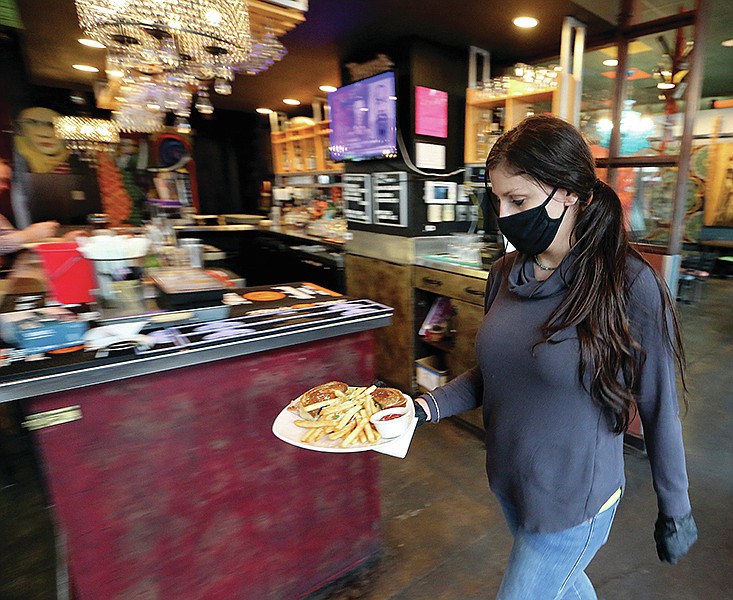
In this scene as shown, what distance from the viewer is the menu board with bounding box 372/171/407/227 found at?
337 centimetres

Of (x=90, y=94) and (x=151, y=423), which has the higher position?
(x=90, y=94)

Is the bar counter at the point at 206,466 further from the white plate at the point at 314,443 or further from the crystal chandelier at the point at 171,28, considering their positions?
the crystal chandelier at the point at 171,28

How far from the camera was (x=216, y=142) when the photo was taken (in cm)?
784

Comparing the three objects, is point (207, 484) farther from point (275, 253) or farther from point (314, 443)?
point (275, 253)

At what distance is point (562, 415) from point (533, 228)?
451mm

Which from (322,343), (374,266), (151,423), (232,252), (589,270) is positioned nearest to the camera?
(589,270)

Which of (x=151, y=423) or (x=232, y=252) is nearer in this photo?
(x=151, y=423)

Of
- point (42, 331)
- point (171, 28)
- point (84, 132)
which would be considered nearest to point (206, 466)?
point (42, 331)

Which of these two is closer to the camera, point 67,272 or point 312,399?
point 312,399

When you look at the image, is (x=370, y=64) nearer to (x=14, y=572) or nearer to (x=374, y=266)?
(x=374, y=266)

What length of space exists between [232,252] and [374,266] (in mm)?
3560

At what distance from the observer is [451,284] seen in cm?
295

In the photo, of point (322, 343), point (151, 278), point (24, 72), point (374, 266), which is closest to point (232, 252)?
point (24, 72)

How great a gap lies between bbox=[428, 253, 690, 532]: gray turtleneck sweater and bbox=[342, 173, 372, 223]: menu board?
2.72 m
